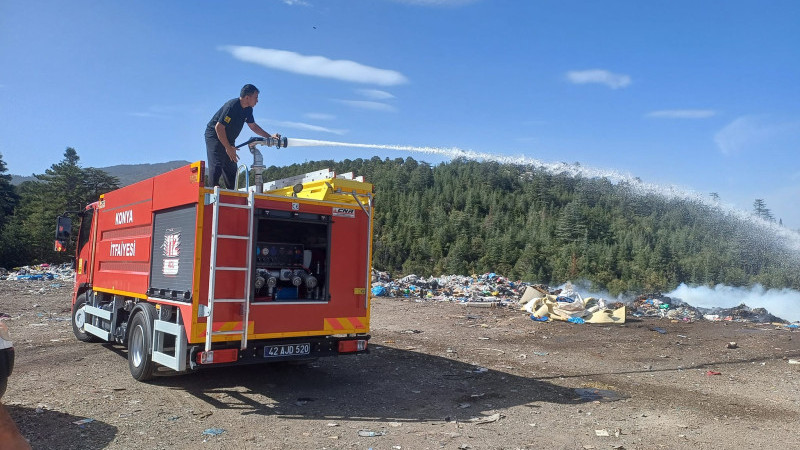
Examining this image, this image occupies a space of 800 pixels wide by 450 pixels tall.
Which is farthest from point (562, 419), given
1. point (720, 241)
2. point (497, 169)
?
point (497, 169)

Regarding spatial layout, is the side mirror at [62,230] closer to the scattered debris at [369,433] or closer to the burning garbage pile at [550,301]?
the scattered debris at [369,433]

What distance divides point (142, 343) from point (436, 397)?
379cm

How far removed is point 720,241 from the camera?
3872 centimetres

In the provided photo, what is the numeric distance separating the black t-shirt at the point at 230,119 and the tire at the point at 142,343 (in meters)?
2.36

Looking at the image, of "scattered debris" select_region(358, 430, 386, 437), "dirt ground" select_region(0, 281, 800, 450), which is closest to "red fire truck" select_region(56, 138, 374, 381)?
"dirt ground" select_region(0, 281, 800, 450)

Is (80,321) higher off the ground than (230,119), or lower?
lower

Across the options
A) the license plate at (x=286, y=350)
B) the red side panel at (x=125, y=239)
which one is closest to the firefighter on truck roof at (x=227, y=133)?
the red side panel at (x=125, y=239)

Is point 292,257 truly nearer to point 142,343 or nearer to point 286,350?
point 286,350

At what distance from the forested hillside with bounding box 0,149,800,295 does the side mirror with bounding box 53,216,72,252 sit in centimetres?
2356

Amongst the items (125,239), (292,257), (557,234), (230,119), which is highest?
(557,234)

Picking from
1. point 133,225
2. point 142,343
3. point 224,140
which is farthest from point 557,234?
point 142,343

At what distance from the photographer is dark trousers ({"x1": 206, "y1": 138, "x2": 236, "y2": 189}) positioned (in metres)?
6.98

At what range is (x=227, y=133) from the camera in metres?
7.18

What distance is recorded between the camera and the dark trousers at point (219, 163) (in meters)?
6.98
